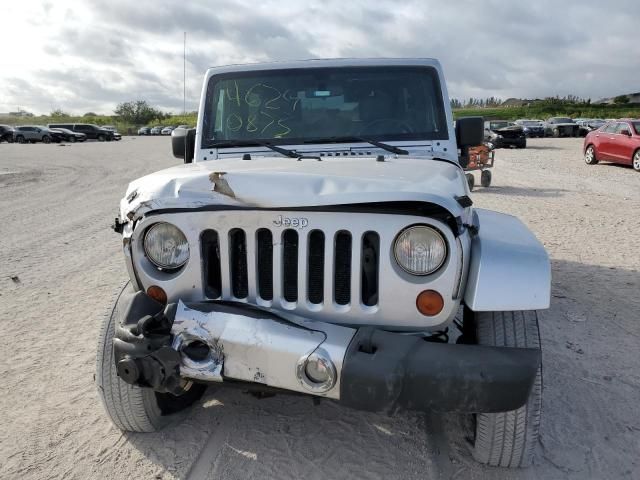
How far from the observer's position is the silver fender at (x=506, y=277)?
2.42 m

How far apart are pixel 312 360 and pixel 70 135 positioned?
4935 cm

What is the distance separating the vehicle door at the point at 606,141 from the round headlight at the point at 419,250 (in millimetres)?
18370

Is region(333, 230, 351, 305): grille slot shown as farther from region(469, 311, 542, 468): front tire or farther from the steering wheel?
the steering wheel

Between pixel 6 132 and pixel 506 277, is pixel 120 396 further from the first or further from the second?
pixel 6 132

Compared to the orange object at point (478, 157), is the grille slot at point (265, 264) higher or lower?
lower

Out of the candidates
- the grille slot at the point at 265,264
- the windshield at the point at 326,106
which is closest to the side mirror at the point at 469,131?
the windshield at the point at 326,106

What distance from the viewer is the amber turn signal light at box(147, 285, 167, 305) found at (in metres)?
2.67

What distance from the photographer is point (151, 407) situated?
3.03 meters

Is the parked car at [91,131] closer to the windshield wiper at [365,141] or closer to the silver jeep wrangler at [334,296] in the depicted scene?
the windshield wiper at [365,141]

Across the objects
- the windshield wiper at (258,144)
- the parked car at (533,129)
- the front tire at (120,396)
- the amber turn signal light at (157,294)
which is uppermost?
the parked car at (533,129)

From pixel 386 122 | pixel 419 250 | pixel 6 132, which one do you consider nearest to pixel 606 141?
pixel 386 122

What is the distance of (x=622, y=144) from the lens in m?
17.8

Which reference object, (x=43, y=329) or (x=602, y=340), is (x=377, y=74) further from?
(x=43, y=329)

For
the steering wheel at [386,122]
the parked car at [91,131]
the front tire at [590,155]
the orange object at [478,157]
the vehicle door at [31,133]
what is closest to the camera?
the steering wheel at [386,122]
